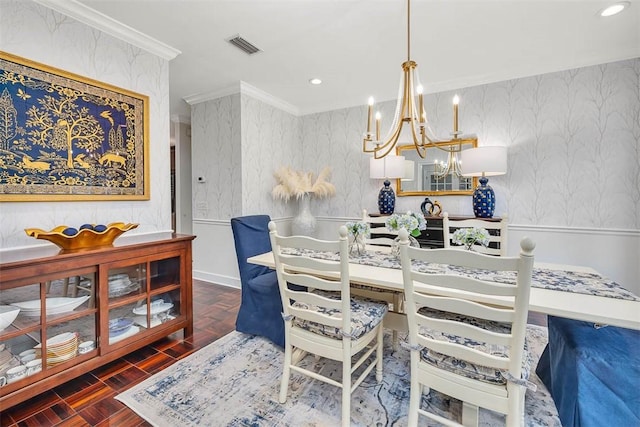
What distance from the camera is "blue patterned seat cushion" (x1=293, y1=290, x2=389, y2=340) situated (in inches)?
58.9

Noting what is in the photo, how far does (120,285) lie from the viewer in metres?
1.99

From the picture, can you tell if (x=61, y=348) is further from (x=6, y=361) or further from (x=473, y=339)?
(x=473, y=339)

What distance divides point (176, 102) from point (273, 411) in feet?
13.3

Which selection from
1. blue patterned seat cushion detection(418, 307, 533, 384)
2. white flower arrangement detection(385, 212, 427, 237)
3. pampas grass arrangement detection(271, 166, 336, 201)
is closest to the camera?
blue patterned seat cushion detection(418, 307, 533, 384)

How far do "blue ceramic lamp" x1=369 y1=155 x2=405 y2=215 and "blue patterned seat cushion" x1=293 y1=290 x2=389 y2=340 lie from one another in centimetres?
198

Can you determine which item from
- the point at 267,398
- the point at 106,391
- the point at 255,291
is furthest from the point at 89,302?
the point at 267,398

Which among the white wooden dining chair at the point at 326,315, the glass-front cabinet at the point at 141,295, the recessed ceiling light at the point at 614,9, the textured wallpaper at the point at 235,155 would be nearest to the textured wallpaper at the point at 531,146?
the textured wallpaper at the point at 235,155

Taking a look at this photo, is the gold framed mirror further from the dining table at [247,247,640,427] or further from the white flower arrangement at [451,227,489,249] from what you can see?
the dining table at [247,247,640,427]

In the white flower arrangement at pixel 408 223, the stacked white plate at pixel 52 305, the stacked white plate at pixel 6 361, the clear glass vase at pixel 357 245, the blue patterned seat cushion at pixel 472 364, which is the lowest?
the stacked white plate at pixel 6 361

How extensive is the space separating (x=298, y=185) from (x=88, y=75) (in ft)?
7.75

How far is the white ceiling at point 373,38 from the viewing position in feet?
6.69

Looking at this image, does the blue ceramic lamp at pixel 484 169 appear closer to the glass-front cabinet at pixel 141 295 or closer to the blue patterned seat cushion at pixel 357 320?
the blue patterned seat cushion at pixel 357 320

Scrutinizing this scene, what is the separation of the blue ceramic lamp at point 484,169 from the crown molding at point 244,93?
2500 millimetres

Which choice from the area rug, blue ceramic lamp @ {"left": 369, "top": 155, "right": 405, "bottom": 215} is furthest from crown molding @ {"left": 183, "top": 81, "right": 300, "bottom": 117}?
the area rug
